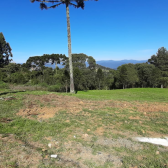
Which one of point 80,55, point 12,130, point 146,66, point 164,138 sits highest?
point 80,55

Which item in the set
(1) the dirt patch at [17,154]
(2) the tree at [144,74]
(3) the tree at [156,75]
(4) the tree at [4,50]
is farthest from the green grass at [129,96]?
(4) the tree at [4,50]

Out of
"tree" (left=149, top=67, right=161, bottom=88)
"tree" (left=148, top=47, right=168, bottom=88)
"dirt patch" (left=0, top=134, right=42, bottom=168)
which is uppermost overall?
"tree" (left=148, top=47, right=168, bottom=88)

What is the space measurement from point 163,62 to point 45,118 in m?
42.3

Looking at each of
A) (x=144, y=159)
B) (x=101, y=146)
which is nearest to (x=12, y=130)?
(x=101, y=146)

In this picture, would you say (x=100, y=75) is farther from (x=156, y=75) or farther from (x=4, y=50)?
(x=4, y=50)

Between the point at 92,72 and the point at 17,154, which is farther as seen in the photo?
the point at 92,72

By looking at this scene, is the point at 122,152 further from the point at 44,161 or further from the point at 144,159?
the point at 44,161

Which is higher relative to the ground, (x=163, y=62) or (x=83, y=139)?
(x=163, y=62)

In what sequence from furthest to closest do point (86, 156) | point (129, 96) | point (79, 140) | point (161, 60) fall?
point (161, 60), point (129, 96), point (79, 140), point (86, 156)

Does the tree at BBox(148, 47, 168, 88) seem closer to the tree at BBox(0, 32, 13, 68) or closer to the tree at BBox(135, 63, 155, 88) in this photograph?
the tree at BBox(135, 63, 155, 88)

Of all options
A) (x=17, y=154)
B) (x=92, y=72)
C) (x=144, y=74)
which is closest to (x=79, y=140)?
(x=17, y=154)

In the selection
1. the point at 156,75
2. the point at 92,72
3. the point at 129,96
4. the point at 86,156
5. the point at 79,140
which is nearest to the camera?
the point at 86,156

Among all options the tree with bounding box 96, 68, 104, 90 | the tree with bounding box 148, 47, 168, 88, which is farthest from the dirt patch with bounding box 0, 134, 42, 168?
the tree with bounding box 148, 47, 168, 88

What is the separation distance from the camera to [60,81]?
15719 millimetres
